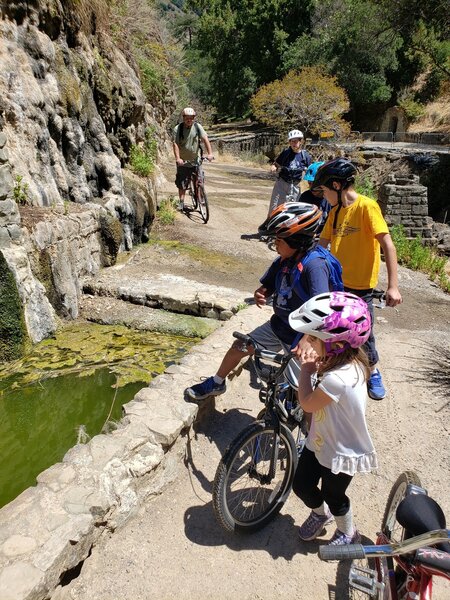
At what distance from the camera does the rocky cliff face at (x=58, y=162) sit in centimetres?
570

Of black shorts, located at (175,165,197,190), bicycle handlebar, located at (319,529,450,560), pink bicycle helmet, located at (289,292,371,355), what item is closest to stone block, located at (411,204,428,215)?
black shorts, located at (175,165,197,190)

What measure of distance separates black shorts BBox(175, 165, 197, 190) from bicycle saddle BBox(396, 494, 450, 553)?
8.66m

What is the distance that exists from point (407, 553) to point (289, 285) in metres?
1.70

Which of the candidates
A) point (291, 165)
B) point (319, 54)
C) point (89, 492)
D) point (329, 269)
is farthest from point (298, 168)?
point (319, 54)

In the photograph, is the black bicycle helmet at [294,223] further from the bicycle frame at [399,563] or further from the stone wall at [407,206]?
the stone wall at [407,206]

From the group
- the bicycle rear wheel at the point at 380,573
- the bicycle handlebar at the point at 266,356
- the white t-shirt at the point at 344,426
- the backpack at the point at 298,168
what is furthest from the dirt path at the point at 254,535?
the backpack at the point at 298,168

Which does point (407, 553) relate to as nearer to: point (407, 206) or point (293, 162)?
point (293, 162)

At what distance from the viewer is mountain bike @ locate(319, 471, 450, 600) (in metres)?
1.74

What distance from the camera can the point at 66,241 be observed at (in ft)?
21.1

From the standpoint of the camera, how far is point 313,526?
2.97 meters

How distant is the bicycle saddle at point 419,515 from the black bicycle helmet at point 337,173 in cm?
251

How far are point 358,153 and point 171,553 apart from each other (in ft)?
67.8

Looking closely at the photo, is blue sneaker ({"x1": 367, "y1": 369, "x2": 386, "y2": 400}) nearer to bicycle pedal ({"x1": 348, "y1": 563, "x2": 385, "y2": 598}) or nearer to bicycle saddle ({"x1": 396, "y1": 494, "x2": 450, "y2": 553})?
bicycle pedal ({"x1": 348, "y1": 563, "x2": 385, "y2": 598})

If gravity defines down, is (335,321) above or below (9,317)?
above
